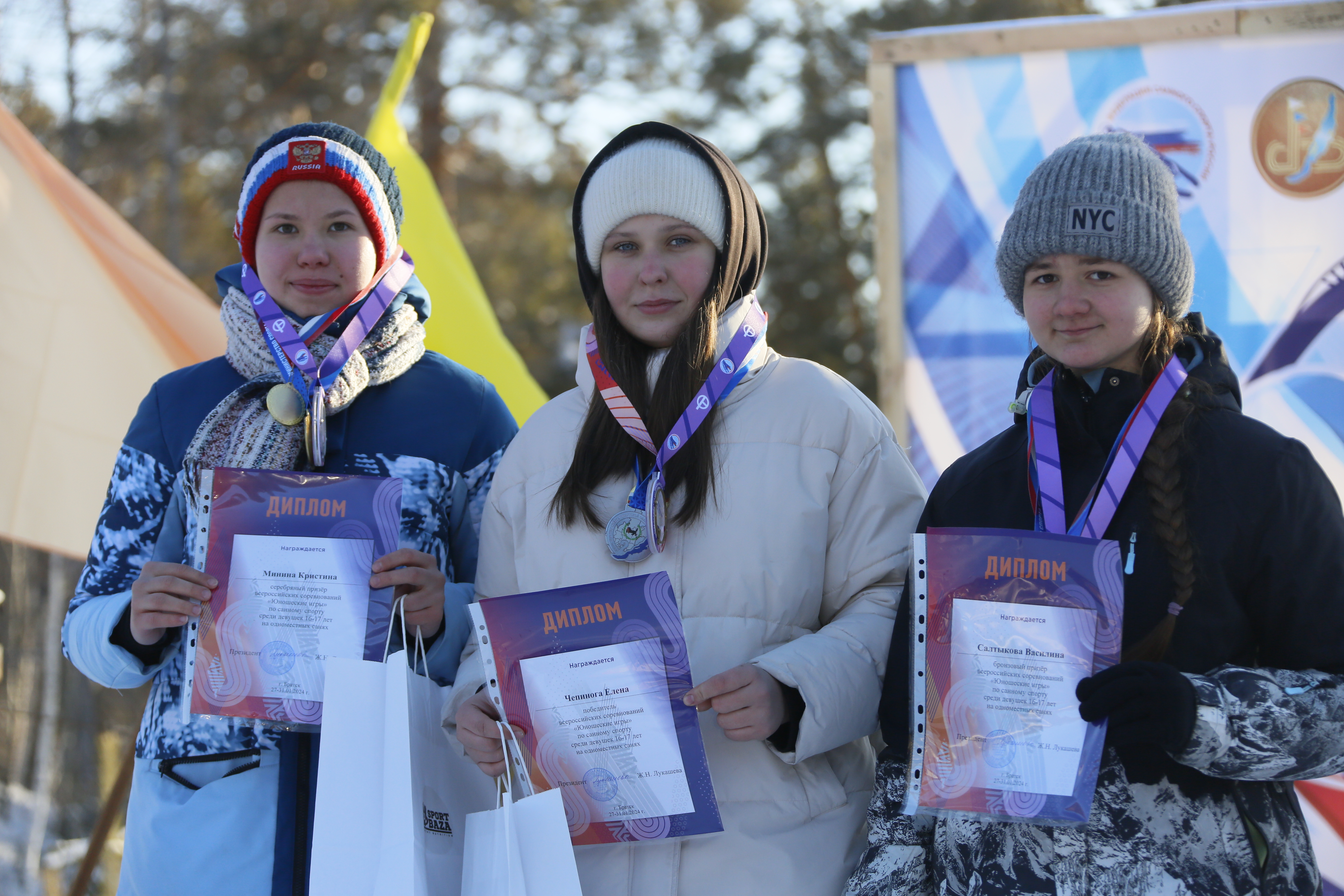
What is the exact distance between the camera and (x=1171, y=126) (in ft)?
11.8

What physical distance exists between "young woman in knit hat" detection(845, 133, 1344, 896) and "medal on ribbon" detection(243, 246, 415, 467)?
118 cm

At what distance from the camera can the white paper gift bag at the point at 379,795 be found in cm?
194

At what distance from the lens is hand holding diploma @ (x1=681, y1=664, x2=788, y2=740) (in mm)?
1877

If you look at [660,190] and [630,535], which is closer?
[630,535]

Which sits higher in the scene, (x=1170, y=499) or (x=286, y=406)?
(x=286, y=406)

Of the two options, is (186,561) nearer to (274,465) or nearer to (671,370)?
(274,465)

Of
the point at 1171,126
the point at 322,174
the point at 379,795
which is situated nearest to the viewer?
the point at 379,795

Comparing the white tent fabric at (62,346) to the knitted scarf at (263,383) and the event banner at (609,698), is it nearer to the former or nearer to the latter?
the knitted scarf at (263,383)

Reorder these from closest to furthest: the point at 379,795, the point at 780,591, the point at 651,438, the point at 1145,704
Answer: the point at 1145,704 < the point at 379,795 < the point at 780,591 < the point at 651,438

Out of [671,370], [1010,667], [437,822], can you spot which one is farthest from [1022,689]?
[437,822]

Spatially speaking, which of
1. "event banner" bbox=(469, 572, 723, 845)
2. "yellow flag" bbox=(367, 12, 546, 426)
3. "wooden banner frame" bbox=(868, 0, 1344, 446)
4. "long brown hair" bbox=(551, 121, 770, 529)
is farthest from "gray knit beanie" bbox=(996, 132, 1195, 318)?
"yellow flag" bbox=(367, 12, 546, 426)

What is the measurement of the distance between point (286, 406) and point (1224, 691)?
5.61ft

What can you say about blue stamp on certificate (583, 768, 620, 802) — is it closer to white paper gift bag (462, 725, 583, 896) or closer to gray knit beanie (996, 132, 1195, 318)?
white paper gift bag (462, 725, 583, 896)

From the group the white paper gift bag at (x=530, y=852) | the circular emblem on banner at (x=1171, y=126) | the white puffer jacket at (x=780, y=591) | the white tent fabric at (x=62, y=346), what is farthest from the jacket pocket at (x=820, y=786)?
the white tent fabric at (x=62, y=346)
